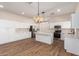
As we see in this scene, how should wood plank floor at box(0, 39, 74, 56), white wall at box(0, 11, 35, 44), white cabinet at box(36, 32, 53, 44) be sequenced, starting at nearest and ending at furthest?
1. wood plank floor at box(0, 39, 74, 56)
2. white wall at box(0, 11, 35, 44)
3. white cabinet at box(36, 32, 53, 44)

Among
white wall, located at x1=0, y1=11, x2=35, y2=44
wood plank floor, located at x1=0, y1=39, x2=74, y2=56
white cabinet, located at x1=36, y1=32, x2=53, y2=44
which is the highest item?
white wall, located at x1=0, y1=11, x2=35, y2=44

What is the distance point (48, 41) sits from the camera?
5.04 m

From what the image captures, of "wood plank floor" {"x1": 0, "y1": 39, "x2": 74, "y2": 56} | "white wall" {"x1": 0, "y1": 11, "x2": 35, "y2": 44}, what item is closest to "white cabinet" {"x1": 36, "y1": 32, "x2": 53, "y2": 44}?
"wood plank floor" {"x1": 0, "y1": 39, "x2": 74, "y2": 56}

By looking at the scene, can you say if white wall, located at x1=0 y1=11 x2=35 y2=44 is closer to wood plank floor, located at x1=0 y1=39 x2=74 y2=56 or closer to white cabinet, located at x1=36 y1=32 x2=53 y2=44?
wood plank floor, located at x1=0 y1=39 x2=74 y2=56

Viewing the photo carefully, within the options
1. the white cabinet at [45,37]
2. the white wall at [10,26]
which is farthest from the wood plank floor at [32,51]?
the white wall at [10,26]

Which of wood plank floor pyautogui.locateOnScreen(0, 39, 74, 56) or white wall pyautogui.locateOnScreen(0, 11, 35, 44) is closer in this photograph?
wood plank floor pyautogui.locateOnScreen(0, 39, 74, 56)

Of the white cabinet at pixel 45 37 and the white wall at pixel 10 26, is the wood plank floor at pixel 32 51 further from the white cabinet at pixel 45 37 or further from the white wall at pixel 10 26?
the white wall at pixel 10 26

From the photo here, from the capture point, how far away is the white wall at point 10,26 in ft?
15.3

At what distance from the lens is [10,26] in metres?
5.14

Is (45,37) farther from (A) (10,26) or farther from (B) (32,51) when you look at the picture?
(A) (10,26)

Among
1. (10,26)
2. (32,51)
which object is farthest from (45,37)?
(10,26)

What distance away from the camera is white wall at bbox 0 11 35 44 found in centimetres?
466

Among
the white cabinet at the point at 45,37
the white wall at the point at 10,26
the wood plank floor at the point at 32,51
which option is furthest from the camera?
the white cabinet at the point at 45,37

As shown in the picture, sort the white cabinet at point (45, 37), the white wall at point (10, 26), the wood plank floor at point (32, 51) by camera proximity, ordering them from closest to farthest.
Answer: the wood plank floor at point (32, 51) → the white wall at point (10, 26) → the white cabinet at point (45, 37)
